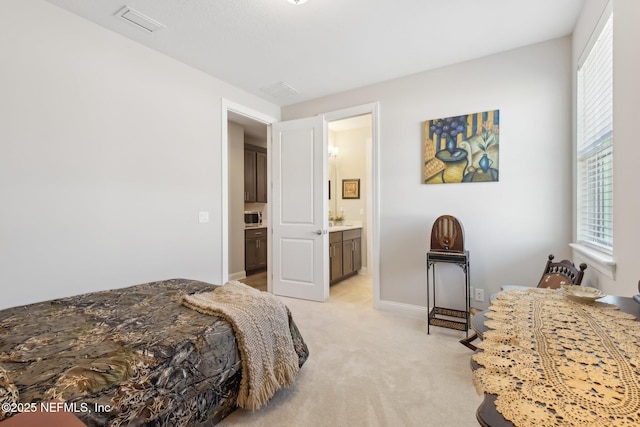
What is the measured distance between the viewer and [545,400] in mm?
604

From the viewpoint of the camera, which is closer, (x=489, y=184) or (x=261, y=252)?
(x=489, y=184)

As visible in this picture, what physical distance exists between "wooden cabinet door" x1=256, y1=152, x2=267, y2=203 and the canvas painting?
3488mm

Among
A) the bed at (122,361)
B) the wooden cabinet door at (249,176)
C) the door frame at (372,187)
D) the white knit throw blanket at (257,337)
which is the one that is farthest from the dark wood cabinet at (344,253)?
the bed at (122,361)

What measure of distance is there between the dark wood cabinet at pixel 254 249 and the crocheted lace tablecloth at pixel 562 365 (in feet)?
15.0

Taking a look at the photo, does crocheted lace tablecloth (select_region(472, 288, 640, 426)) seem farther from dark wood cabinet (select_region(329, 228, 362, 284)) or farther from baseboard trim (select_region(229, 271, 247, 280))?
baseboard trim (select_region(229, 271, 247, 280))

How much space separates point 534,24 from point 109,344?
3.53m

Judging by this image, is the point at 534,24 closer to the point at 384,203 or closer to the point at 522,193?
the point at 522,193

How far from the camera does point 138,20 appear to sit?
2.28 metres

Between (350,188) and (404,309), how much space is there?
2.79 m

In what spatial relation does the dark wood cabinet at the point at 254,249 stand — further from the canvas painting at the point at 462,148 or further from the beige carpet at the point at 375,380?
the canvas painting at the point at 462,148

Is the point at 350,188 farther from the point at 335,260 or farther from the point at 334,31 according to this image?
the point at 334,31

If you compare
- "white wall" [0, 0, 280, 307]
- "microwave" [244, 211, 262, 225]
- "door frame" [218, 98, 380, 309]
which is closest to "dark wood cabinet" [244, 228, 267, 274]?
"microwave" [244, 211, 262, 225]

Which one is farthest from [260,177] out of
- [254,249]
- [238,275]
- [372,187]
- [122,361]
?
[122,361]

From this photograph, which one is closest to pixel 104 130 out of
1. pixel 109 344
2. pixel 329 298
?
pixel 109 344
